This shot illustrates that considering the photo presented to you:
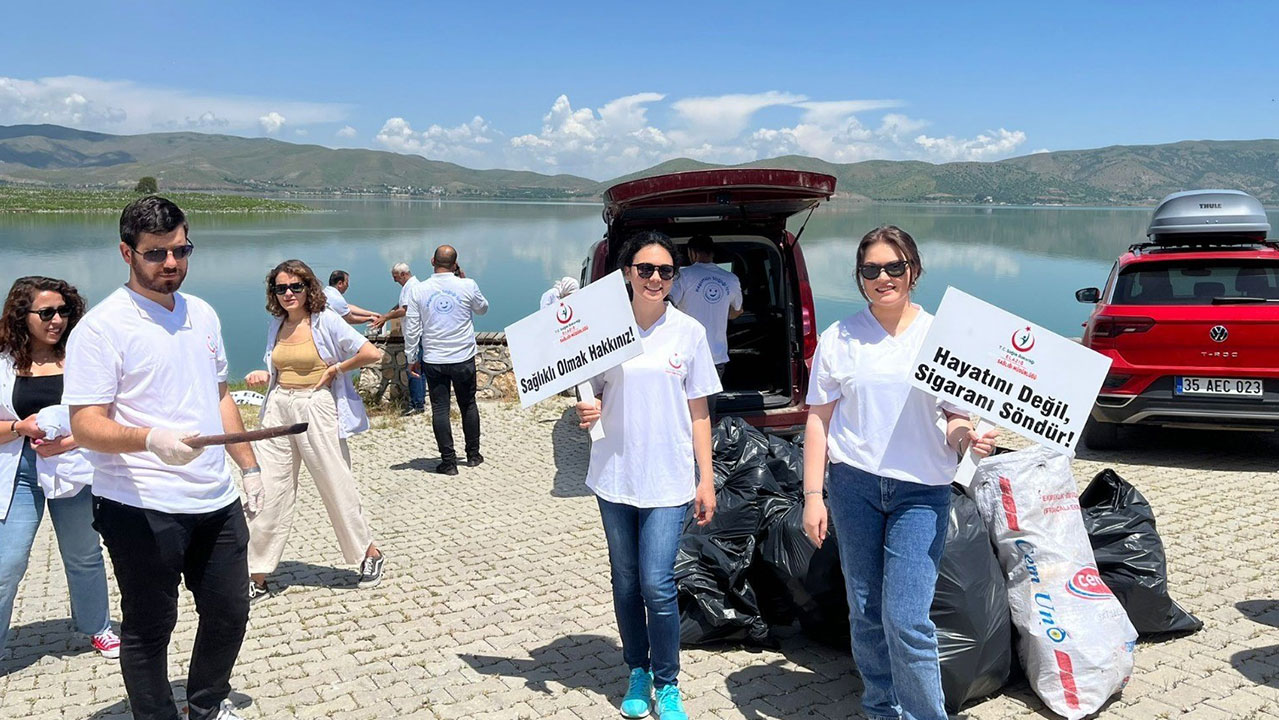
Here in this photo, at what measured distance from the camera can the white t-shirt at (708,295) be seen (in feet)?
20.1

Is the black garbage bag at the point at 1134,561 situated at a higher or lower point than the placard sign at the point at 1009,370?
lower

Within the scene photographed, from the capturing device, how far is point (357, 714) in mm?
3291

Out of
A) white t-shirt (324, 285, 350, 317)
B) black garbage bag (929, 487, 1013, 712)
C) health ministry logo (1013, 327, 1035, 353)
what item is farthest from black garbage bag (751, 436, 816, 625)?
white t-shirt (324, 285, 350, 317)

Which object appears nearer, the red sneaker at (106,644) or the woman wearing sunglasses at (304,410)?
the red sneaker at (106,644)

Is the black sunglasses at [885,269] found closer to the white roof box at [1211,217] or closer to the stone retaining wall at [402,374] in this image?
the white roof box at [1211,217]

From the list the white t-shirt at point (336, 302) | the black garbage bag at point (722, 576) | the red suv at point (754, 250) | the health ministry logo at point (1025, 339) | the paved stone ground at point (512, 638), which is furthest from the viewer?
the white t-shirt at point (336, 302)

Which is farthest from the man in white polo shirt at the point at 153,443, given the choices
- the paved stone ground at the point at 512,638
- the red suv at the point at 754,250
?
the red suv at the point at 754,250

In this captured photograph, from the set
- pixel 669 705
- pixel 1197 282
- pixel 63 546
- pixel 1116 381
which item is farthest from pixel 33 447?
pixel 1197 282

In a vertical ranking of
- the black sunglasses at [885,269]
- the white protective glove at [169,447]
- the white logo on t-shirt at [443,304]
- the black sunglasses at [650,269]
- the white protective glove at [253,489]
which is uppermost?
the black sunglasses at [885,269]

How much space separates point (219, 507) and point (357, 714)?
1007 millimetres

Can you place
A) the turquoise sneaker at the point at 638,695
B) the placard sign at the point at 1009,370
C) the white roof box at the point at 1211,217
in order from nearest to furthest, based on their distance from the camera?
the placard sign at the point at 1009,370
the turquoise sneaker at the point at 638,695
the white roof box at the point at 1211,217

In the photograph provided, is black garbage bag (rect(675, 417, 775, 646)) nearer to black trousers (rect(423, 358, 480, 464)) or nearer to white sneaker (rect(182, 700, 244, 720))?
white sneaker (rect(182, 700, 244, 720))

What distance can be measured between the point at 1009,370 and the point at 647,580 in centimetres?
139

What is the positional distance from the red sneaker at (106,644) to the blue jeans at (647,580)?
236 cm
